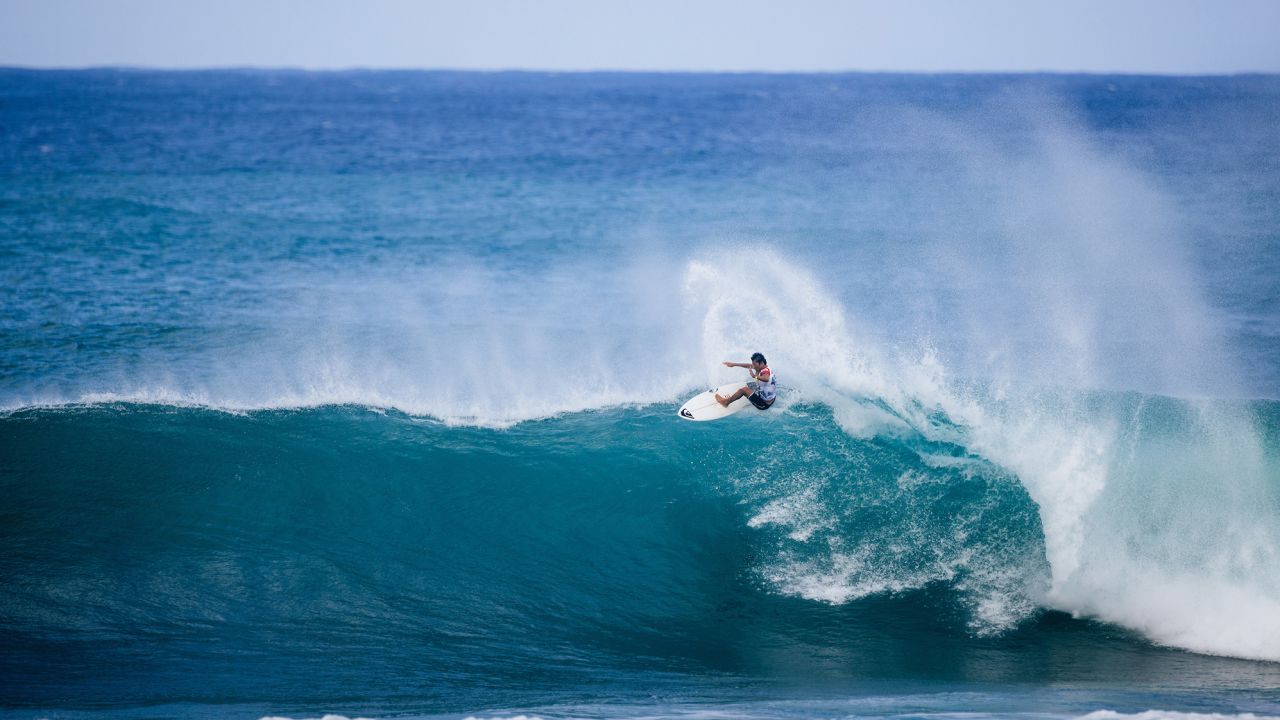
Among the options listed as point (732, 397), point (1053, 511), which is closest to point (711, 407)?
point (732, 397)

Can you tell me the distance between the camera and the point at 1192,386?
15.8m

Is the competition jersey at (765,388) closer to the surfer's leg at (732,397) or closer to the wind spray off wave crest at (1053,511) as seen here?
the surfer's leg at (732,397)

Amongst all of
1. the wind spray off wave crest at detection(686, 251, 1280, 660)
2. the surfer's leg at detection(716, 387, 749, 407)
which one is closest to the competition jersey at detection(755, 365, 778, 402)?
the surfer's leg at detection(716, 387, 749, 407)

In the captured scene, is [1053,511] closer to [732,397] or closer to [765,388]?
[765,388]

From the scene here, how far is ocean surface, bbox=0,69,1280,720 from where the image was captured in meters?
9.00

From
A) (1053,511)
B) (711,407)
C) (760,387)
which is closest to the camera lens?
(1053,511)

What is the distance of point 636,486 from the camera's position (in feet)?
39.8

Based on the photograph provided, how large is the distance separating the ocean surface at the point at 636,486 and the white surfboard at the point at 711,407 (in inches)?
18.0

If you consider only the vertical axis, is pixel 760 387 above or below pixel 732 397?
above

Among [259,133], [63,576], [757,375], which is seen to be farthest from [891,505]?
[259,133]

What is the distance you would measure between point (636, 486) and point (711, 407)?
147 cm

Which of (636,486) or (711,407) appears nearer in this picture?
(636,486)

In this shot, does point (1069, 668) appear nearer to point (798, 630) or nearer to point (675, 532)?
point (798, 630)

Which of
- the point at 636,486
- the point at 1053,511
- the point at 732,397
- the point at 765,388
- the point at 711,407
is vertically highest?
the point at 765,388
